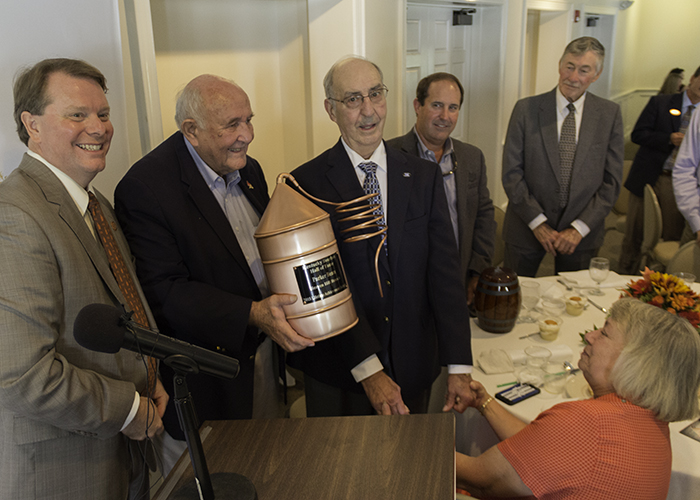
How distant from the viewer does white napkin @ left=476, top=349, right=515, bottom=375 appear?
6.23ft


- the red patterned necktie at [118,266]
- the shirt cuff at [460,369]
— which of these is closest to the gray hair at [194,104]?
the red patterned necktie at [118,266]

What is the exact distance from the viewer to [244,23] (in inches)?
130

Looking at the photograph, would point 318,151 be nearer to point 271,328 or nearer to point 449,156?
point 449,156

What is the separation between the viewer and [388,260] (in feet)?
5.99

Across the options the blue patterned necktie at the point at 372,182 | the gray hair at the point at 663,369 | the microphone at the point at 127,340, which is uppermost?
the blue patterned necktie at the point at 372,182

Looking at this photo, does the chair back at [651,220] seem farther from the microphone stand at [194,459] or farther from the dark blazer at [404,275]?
the microphone stand at [194,459]

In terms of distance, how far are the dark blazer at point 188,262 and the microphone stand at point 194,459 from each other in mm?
591

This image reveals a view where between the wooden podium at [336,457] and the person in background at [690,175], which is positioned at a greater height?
the person in background at [690,175]

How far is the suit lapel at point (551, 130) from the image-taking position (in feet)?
10.7

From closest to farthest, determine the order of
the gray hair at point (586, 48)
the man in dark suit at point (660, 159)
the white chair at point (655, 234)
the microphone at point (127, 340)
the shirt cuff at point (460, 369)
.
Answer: the microphone at point (127, 340)
the shirt cuff at point (460, 369)
the gray hair at point (586, 48)
the white chair at point (655, 234)
the man in dark suit at point (660, 159)

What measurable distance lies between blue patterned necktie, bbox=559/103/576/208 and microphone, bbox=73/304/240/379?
2.87 metres

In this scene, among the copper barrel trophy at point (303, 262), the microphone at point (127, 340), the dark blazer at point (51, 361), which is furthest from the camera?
the copper barrel trophy at point (303, 262)

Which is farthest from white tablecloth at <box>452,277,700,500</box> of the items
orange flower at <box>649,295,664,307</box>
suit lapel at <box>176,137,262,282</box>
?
suit lapel at <box>176,137,262,282</box>

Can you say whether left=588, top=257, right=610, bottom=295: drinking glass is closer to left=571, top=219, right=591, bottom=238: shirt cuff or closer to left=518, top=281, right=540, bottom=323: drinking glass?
left=518, top=281, right=540, bottom=323: drinking glass
